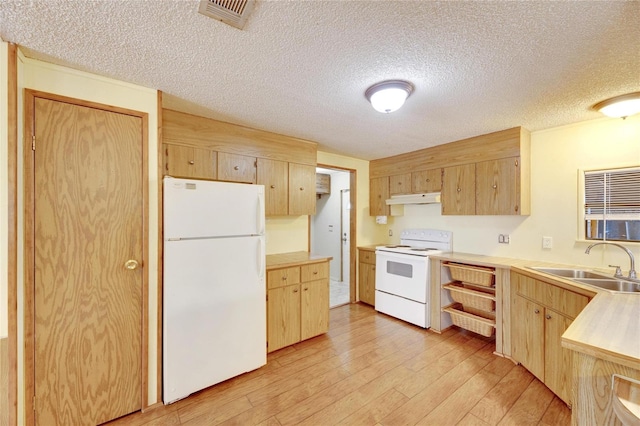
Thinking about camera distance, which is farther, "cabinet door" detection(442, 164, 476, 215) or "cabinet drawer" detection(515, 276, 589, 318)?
"cabinet door" detection(442, 164, 476, 215)

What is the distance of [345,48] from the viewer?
143 cm

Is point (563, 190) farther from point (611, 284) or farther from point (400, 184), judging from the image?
point (400, 184)

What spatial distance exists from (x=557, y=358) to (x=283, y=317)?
2.22 meters

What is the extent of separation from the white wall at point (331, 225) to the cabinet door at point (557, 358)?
352 cm

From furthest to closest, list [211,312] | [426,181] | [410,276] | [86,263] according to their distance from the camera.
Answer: [426,181]
[410,276]
[211,312]
[86,263]

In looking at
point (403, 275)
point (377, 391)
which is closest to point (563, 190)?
point (403, 275)

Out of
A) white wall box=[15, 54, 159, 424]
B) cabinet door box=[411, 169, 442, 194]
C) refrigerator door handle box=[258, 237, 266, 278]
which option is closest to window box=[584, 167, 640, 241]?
→ cabinet door box=[411, 169, 442, 194]

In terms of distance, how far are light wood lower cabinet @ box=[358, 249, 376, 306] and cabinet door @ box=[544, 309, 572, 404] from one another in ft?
6.65

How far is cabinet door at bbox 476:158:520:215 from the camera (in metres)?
2.73

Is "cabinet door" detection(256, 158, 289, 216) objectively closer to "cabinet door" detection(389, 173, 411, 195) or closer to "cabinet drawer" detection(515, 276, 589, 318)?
"cabinet door" detection(389, 173, 411, 195)

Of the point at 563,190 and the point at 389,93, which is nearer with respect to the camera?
the point at 389,93

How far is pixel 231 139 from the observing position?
8.62ft

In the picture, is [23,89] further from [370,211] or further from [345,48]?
[370,211]

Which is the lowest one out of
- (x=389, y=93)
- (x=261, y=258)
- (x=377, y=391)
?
(x=377, y=391)
